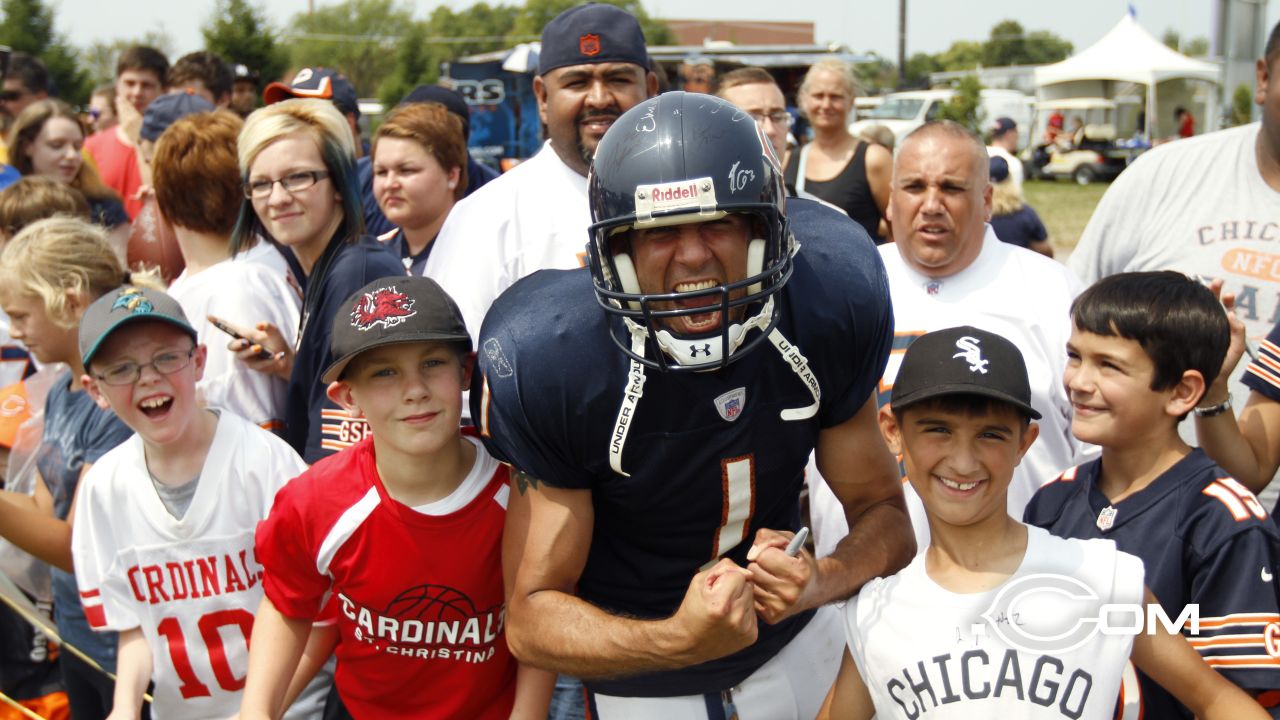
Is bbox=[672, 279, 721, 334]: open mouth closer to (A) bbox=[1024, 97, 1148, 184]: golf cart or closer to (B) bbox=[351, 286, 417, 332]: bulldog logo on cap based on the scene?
(B) bbox=[351, 286, 417, 332]: bulldog logo on cap

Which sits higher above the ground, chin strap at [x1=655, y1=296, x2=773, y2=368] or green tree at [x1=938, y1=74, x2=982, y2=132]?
chin strap at [x1=655, y1=296, x2=773, y2=368]

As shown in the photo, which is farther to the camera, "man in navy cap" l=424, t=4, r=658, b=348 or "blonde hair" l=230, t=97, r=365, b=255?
"blonde hair" l=230, t=97, r=365, b=255

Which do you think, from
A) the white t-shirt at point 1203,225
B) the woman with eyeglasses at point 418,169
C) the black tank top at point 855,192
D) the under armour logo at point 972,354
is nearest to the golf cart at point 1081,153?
the black tank top at point 855,192

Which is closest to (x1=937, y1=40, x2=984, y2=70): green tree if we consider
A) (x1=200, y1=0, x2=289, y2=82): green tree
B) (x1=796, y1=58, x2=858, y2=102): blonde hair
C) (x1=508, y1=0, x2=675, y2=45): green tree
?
(x1=508, y1=0, x2=675, y2=45): green tree

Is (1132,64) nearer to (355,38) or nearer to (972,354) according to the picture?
(972,354)

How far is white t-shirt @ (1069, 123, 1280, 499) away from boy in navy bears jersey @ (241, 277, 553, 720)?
2140mm

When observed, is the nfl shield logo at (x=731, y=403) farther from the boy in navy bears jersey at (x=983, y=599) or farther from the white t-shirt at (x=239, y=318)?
the white t-shirt at (x=239, y=318)

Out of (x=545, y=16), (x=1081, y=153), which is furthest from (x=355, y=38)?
(x=1081, y=153)

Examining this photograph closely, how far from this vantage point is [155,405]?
2.85 metres

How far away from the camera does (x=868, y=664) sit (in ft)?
7.25

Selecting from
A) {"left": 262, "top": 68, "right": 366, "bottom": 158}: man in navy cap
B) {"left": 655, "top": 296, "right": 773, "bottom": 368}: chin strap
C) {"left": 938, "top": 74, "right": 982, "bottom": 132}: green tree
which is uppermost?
{"left": 262, "top": 68, "right": 366, "bottom": 158}: man in navy cap

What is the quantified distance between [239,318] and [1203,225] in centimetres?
301

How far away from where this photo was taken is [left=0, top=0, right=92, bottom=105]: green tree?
3466cm

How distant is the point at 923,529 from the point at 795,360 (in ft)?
3.82
